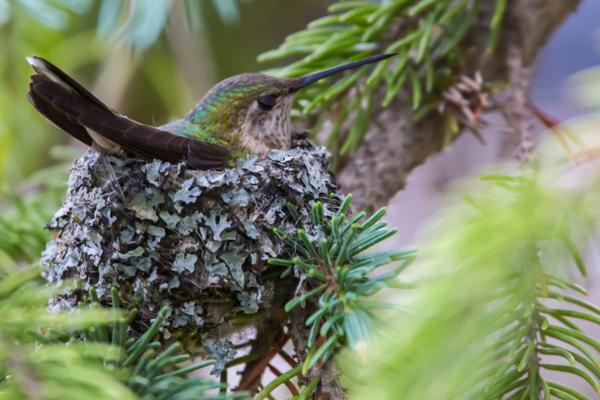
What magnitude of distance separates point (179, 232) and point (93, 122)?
0.31 m

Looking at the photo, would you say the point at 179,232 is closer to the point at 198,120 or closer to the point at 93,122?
the point at 93,122

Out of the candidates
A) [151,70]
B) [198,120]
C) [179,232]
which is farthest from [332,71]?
[151,70]

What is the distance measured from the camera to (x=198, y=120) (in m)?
2.31

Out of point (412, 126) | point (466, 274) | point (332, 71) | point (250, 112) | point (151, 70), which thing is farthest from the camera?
point (151, 70)

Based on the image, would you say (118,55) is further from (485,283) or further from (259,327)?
(485,283)

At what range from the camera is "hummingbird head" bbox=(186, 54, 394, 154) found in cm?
228

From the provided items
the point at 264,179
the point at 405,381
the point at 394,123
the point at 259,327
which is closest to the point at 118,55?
the point at 394,123

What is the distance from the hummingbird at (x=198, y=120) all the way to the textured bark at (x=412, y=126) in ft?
0.80

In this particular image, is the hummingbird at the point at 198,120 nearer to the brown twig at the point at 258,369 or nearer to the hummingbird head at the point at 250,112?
the hummingbird head at the point at 250,112

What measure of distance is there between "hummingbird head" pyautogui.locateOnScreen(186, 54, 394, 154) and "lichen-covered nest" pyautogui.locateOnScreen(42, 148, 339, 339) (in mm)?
477

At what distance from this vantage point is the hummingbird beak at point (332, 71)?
202 cm

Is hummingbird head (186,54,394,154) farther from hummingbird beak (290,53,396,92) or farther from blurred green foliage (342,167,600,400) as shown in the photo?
blurred green foliage (342,167,600,400)

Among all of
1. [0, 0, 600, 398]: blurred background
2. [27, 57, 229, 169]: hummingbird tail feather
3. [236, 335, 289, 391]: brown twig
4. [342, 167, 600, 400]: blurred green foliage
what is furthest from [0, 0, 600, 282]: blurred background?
[236, 335, 289, 391]: brown twig

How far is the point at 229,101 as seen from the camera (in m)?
2.33
